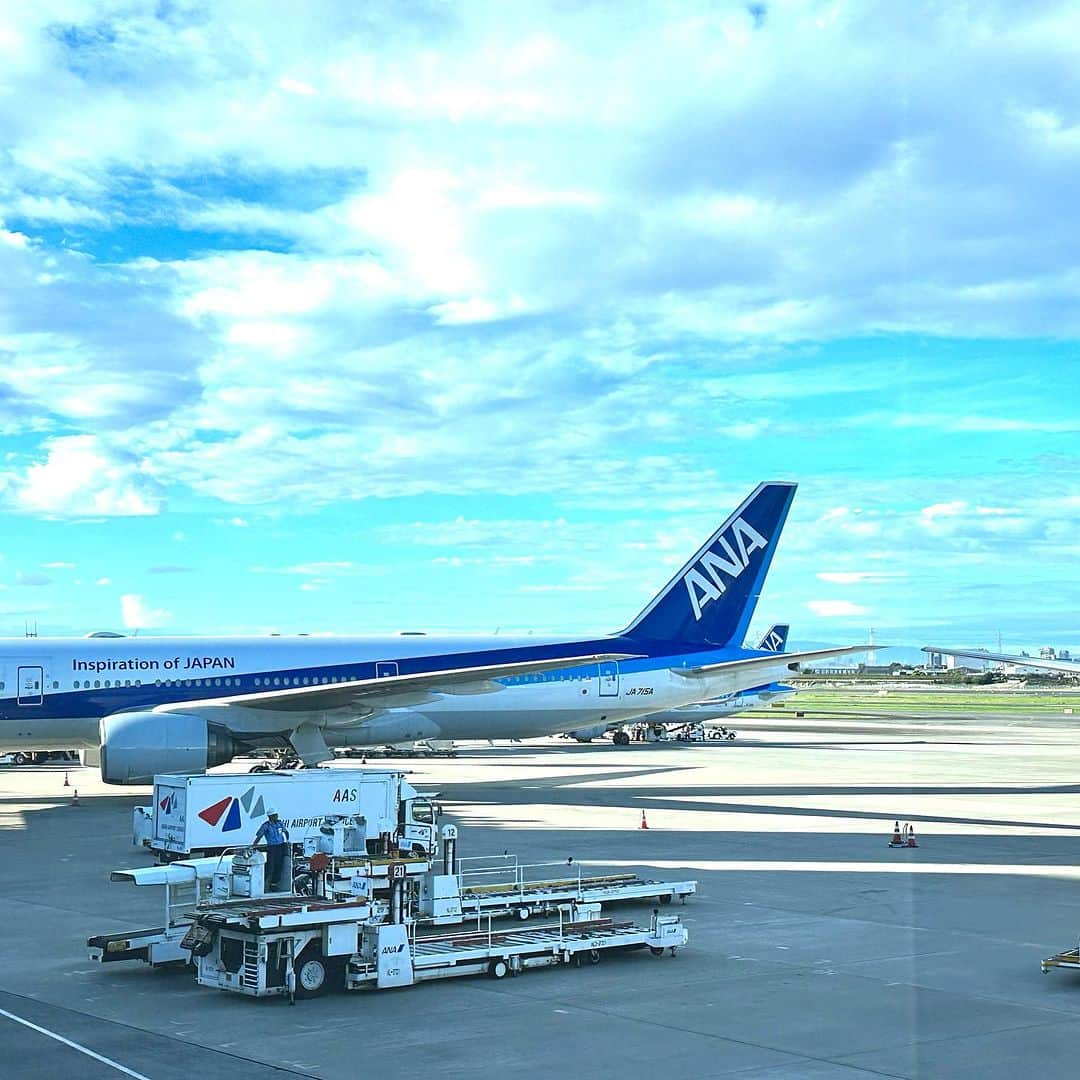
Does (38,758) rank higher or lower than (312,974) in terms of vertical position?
lower

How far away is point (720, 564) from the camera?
42.7m

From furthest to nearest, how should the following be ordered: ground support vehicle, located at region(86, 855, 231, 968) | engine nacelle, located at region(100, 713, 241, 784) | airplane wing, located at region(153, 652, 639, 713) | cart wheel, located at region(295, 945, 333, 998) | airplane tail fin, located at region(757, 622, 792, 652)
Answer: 1. airplane tail fin, located at region(757, 622, 792, 652)
2. airplane wing, located at region(153, 652, 639, 713)
3. engine nacelle, located at region(100, 713, 241, 784)
4. ground support vehicle, located at region(86, 855, 231, 968)
5. cart wheel, located at region(295, 945, 333, 998)

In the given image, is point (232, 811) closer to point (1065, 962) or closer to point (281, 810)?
point (281, 810)

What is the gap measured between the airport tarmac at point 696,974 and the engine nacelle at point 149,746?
1.70 metres

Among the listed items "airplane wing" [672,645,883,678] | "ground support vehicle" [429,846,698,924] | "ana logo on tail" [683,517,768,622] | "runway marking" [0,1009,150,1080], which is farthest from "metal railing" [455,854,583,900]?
"ana logo on tail" [683,517,768,622]

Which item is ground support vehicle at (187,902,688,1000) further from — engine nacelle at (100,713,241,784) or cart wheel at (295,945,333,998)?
engine nacelle at (100,713,241,784)

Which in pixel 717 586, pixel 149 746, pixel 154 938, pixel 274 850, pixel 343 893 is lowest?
pixel 154 938

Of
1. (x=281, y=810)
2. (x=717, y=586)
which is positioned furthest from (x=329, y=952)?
(x=717, y=586)

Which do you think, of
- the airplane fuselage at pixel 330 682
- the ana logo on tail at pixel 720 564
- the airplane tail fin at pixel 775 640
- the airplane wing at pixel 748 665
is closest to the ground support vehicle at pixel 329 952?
the airplane fuselage at pixel 330 682

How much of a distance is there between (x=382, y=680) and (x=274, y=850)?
1744 centimetres

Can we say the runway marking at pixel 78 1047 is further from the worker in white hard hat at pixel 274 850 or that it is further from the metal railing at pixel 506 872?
the metal railing at pixel 506 872

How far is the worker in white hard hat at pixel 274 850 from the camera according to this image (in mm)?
18359

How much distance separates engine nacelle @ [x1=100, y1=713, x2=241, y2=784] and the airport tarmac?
66.8 inches

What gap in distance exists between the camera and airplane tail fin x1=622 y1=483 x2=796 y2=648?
139 feet
